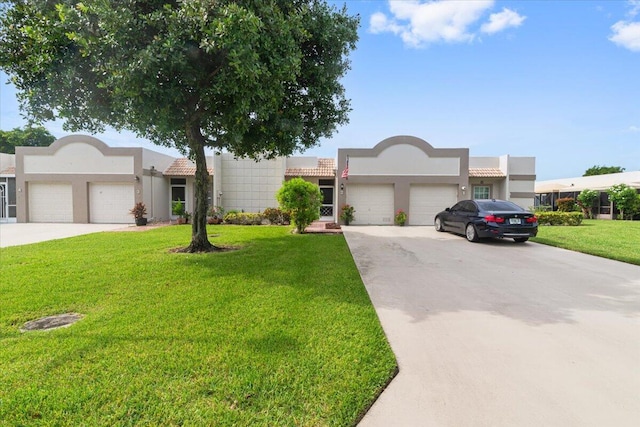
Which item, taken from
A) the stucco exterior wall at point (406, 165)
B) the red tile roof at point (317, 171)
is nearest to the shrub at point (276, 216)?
the red tile roof at point (317, 171)

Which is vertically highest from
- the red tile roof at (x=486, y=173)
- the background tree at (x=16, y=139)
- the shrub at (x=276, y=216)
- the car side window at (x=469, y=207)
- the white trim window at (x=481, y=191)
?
the background tree at (x=16, y=139)

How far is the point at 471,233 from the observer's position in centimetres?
1116

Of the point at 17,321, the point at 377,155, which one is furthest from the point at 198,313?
the point at 377,155

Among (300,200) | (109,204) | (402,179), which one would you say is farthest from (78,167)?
(402,179)

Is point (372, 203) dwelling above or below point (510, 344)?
above

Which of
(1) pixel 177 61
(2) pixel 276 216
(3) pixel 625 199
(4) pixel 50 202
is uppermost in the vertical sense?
(1) pixel 177 61

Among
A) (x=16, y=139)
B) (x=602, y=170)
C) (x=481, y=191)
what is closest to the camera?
(x=481, y=191)

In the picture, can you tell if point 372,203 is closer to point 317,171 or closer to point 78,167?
point 317,171

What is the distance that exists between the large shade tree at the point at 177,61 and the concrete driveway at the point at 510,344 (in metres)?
4.69

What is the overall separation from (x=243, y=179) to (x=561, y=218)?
18040mm

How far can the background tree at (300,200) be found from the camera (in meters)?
12.5

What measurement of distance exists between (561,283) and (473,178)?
49.3ft

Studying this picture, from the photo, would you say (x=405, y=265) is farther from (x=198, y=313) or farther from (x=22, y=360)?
(x=22, y=360)

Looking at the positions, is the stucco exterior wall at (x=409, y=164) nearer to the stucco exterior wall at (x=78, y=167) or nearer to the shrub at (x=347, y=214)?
the shrub at (x=347, y=214)
